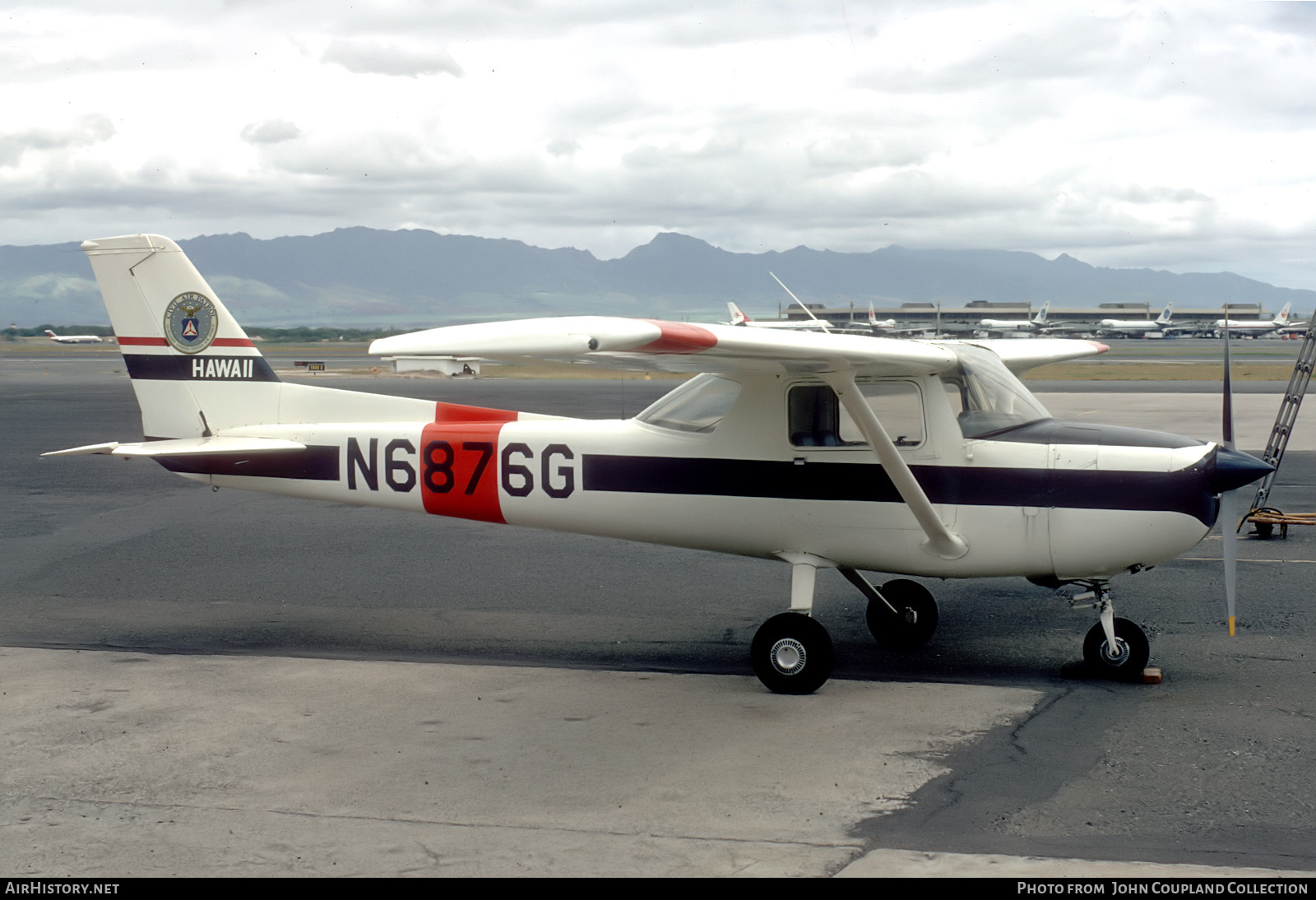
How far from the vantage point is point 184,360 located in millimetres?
8938

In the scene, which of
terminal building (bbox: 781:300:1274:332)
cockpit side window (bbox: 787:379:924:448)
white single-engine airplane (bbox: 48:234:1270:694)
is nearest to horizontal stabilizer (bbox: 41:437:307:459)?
white single-engine airplane (bbox: 48:234:1270:694)

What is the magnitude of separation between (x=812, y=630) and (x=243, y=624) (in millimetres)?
4671

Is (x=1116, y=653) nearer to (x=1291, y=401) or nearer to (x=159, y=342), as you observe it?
(x=1291, y=401)

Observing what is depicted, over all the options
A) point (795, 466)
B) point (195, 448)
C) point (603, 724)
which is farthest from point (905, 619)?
point (195, 448)

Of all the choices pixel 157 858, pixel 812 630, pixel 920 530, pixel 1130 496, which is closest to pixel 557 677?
pixel 812 630

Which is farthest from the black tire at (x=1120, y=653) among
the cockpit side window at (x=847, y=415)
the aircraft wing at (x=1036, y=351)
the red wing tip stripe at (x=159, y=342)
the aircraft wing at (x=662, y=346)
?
the red wing tip stripe at (x=159, y=342)

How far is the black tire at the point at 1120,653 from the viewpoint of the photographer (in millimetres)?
7262

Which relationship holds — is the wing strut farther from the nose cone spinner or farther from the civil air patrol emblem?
the civil air patrol emblem

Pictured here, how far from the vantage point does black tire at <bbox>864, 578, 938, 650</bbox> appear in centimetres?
824

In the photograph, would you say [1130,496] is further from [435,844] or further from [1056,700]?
[435,844]

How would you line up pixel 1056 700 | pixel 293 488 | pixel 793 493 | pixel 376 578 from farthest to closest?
1. pixel 376 578
2. pixel 293 488
3. pixel 793 493
4. pixel 1056 700

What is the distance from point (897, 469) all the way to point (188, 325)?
572 cm

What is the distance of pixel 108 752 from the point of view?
6059mm

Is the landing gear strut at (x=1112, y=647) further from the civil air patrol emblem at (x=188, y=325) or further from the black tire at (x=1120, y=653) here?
the civil air patrol emblem at (x=188, y=325)
